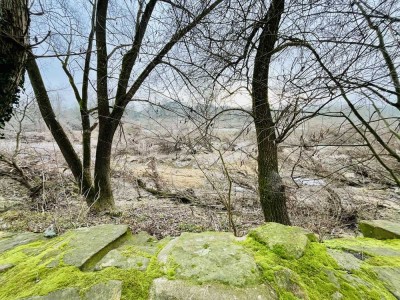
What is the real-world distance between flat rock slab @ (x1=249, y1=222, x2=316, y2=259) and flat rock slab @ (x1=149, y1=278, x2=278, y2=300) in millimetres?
296

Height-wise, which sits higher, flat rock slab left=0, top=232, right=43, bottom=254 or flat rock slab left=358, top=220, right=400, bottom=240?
flat rock slab left=358, top=220, right=400, bottom=240

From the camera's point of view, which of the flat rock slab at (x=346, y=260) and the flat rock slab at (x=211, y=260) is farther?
the flat rock slab at (x=346, y=260)

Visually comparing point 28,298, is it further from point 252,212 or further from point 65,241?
point 252,212

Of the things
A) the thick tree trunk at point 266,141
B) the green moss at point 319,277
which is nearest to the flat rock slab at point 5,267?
the green moss at point 319,277

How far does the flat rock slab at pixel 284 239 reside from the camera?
4.49 feet

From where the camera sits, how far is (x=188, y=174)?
1056cm

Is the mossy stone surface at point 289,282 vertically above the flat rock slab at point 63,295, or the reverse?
the mossy stone surface at point 289,282

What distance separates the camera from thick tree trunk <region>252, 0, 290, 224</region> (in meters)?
3.42

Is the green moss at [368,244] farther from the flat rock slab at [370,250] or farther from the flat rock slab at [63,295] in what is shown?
the flat rock slab at [63,295]

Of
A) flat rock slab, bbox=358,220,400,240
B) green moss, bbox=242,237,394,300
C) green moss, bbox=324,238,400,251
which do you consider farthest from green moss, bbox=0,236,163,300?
flat rock slab, bbox=358,220,400,240

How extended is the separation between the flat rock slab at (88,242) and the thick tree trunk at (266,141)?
7.45ft

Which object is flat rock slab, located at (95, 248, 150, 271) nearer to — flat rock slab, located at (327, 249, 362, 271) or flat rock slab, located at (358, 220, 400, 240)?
flat rock slab, located at (327, 249, 362, 271)

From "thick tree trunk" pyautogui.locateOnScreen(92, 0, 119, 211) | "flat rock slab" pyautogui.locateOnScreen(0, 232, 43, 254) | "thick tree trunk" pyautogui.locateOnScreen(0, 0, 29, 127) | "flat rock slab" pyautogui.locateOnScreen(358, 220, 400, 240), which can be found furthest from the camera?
"thick tree trunk" pyautogui.locateOnScreen(92, 0, 119, 211)

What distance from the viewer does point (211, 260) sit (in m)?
1.26
